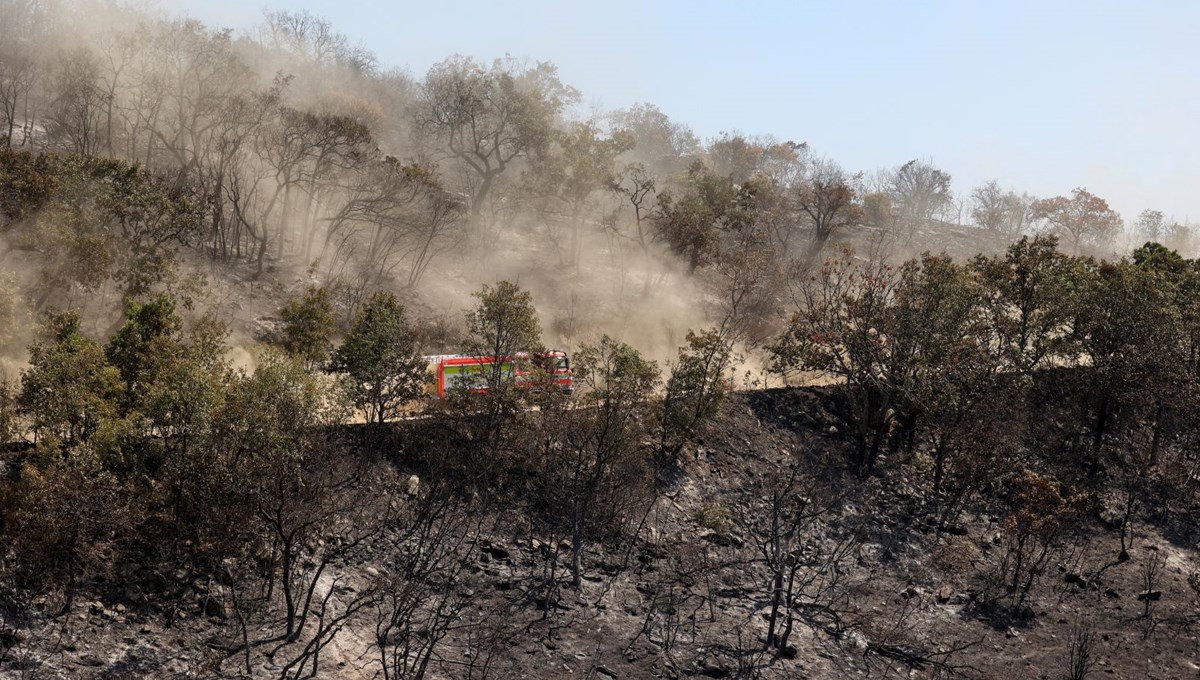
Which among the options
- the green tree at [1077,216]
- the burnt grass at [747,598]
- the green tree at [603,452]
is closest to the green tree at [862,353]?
the burnt grass at [747,598]

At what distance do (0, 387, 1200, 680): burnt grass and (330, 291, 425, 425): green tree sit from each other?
3.80 feet

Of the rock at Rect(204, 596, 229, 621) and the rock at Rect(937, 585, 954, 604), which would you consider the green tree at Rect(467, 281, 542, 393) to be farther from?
the rock at Rect(937, 585, 954, 604)

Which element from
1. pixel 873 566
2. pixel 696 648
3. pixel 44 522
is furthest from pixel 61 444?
pixel 873 566

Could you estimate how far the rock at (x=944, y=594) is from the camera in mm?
33688

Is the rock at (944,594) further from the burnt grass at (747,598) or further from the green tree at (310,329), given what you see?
the green tree at (310,329)

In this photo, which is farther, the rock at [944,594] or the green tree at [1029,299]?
the green tree at [1029,299]

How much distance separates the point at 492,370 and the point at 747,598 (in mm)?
12043

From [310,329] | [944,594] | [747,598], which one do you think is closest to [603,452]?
[747,598]

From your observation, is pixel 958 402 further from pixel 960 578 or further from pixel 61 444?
pixel 61 444

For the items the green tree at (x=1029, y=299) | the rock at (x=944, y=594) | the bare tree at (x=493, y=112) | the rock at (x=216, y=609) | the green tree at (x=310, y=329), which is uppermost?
the bare tree at (x=493, y=112)

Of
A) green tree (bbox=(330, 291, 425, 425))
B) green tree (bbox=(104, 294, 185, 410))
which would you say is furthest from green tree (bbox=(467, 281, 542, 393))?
green tree (bbox=(104, 294, 185, 410))

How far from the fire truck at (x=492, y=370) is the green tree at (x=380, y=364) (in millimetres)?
1762

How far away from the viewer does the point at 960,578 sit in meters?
35.4

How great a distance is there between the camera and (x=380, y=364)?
112 ft
